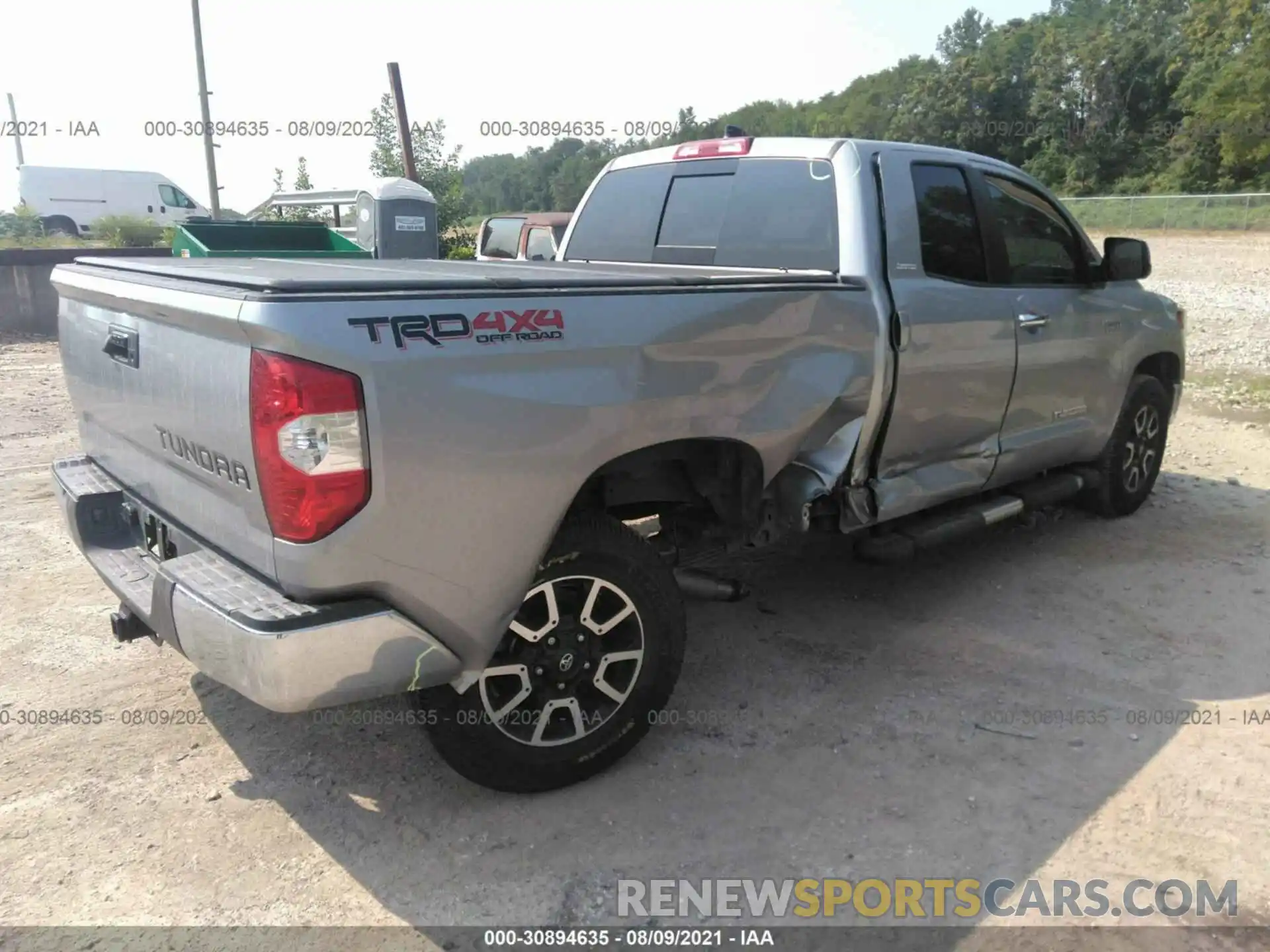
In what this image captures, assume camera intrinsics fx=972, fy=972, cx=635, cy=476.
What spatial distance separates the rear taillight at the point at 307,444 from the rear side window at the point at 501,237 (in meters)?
12.1

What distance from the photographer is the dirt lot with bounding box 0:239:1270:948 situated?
9.00ft

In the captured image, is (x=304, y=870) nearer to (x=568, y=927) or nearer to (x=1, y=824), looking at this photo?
(x=568, y=927)

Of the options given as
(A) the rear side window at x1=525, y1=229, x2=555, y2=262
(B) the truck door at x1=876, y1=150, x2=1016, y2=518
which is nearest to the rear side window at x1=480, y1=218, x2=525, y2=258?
(A) the rear side window at x1=525, y1=229, x2=555, y2=262

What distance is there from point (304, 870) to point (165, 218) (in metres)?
32.4

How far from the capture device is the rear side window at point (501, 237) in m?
14.4

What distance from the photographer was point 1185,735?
11.6 feet

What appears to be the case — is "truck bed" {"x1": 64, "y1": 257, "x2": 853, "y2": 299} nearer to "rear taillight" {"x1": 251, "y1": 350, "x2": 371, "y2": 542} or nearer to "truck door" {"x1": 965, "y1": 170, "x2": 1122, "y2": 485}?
"rear taillight" {"x1": 251, "y1": 350, "x2": 371, "y2": 542}

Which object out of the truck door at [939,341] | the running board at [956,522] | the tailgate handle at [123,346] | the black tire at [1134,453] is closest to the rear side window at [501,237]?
the black tire at [1134,453]

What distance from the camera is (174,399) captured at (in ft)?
8.97

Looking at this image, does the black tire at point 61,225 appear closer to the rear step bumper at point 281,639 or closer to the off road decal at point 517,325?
the rear step bumper at point 281,639

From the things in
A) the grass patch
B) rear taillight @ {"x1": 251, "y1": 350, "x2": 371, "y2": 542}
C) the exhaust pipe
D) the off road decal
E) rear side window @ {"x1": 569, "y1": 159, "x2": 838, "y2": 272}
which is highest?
rear side window @ {"x1": 569, "y1": 159, "x2": 838, "y2": 272}

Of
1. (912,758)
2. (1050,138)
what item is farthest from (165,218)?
(1050,138)

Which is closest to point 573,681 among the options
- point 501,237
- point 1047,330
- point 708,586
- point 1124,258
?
point 708,586

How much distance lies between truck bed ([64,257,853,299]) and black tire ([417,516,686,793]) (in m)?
Result: 0.76
